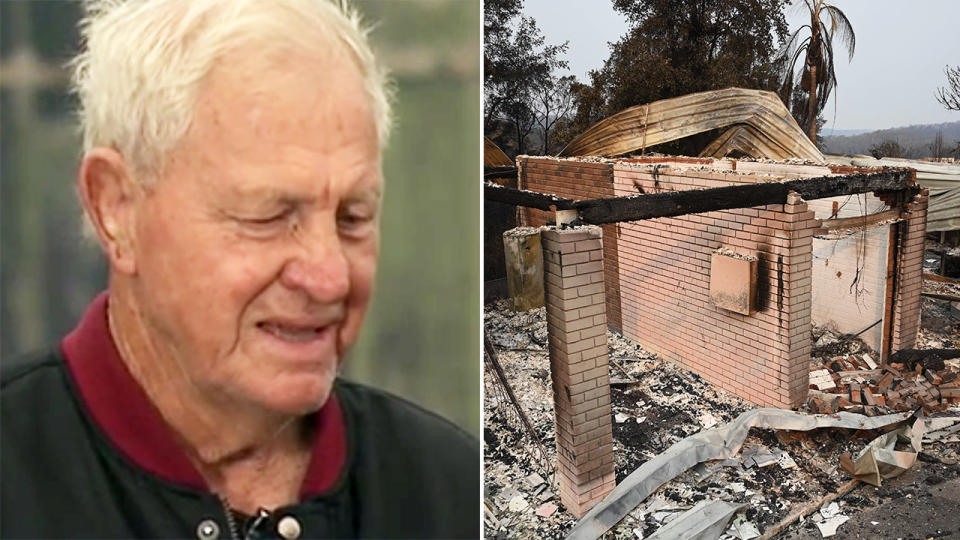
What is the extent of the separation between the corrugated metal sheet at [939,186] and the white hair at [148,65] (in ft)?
35.1

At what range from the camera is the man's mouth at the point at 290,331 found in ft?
3.26

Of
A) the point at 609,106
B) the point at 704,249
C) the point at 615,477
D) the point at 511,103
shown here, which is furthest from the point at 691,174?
the point at 609,106

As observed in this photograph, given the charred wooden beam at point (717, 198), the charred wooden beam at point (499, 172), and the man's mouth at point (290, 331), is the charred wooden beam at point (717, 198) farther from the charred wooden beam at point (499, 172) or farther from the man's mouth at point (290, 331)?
the charred wooden beam at point (499, 172)

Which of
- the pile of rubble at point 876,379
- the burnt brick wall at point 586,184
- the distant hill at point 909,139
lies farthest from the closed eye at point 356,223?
the distant hill at point 909,139

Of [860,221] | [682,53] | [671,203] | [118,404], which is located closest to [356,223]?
[118,404]

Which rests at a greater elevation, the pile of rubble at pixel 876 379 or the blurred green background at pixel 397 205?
the blurred green background at pixel 397 205

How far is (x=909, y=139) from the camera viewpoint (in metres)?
20.7

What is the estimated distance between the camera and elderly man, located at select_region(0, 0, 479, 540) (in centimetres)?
91

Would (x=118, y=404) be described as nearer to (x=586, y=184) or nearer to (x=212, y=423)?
(x=212, y=423)

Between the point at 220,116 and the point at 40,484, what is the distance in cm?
64

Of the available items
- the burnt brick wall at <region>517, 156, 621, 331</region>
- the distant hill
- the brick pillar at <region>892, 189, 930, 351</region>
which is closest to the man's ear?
the burnt brick wall at <region>517, 156, 621, 331</region>

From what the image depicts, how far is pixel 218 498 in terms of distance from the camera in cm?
107

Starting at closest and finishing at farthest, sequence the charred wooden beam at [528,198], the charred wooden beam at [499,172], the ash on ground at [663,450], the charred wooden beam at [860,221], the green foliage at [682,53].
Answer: the charred wooden beam at [528,198] → the ash on ground at [663,450] → the charred wooden beam at [860,221] → the charred wooden beam at [499,172] → the green foliage at [682,53]

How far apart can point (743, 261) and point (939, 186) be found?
6595 mm
